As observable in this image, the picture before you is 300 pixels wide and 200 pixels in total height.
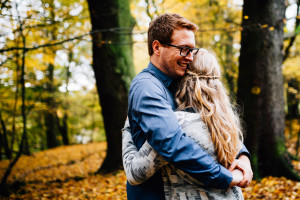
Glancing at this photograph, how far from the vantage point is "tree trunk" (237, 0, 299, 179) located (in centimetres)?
407

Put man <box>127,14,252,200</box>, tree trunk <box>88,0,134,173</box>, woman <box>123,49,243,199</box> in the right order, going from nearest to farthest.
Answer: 1. man <box>127,14,252,200</box>
2. woman <box>123,49,243,199</box>
3. tree trunk <box>88,0,134,173</box>

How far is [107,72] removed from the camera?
543 cm

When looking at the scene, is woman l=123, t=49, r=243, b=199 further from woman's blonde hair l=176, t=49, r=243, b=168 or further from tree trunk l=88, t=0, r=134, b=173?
tree trunk l=88, t=0, r=134, b=173

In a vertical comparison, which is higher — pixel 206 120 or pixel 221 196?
pixel 206 120

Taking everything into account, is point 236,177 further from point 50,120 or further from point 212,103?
point 50,120

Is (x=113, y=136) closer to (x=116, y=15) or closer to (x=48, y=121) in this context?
(x=116, y=15)

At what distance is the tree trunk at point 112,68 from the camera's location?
17.3 feet

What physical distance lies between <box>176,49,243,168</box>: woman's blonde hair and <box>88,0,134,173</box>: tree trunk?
13.1 feet

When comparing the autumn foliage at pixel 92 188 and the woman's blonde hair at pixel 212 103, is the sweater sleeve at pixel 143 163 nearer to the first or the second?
the woman's blonde hair at pixel 212 103

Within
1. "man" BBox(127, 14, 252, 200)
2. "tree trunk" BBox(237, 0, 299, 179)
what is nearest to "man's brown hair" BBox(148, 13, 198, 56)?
"man" BBox(127, 14, 252, 200)

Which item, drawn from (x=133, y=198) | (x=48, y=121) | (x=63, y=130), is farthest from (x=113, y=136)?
(x=63, y=130)

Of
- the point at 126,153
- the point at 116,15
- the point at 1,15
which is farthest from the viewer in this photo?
the point at 116,15

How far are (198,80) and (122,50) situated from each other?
4429 millimetres

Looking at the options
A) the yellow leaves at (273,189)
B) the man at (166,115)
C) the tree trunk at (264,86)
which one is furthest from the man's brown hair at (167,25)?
the yellow leaves at (273,189)
